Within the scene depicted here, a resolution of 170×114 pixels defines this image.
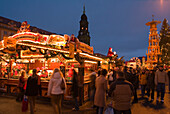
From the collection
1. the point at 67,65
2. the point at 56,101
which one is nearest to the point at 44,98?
the point at 67,65

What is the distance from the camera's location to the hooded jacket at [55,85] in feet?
14.7

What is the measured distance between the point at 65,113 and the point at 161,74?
535 cm

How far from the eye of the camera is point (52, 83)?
15.0 ft

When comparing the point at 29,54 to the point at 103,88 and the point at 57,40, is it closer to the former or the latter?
the point at 57,40

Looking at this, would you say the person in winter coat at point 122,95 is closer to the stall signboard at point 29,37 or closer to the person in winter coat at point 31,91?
the person in winter coat at point 31,91

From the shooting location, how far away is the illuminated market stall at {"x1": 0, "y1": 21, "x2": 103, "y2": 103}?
7.41m

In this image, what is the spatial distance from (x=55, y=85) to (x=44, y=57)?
4670mm

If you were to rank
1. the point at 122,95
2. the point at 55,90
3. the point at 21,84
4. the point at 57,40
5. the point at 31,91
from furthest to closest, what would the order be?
the point at 57,40, the point at 21,84, the point at 31,91, the point at 55,90, the point at 122,95

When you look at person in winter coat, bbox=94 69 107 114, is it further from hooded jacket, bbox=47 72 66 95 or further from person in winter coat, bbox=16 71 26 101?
person in winter coat, bbox=16 71 26 101

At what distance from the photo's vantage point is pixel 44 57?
8.77 metres

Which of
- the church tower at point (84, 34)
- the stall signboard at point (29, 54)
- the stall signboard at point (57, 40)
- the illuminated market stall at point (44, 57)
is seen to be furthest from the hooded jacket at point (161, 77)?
the church tower at point (84, 34)

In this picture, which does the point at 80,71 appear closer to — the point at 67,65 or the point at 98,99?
the point at 67,65

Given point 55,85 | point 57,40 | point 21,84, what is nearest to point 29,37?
point 57,40

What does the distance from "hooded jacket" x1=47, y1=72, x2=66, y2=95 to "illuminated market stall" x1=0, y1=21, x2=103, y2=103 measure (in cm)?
265
